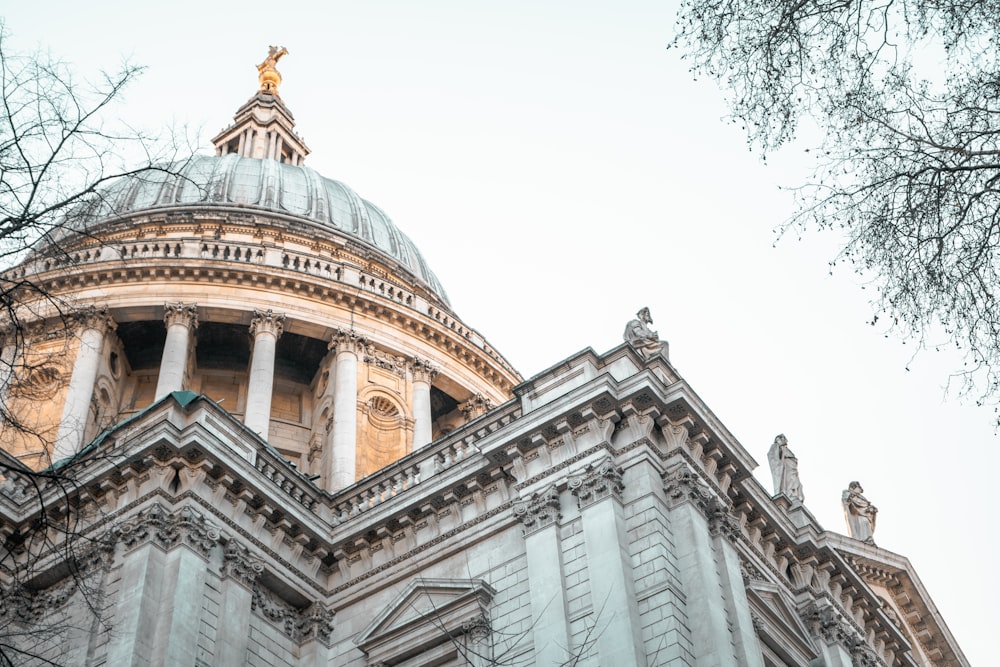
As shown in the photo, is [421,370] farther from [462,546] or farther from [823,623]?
[462,546]

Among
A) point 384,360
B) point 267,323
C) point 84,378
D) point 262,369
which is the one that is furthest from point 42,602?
point 384,360

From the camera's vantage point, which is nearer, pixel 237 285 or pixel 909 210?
pixel 909 210

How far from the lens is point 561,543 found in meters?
20.1

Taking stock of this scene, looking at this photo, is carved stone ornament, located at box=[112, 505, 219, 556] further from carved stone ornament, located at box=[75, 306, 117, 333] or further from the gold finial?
the gold finial

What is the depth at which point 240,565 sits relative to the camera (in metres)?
21.1

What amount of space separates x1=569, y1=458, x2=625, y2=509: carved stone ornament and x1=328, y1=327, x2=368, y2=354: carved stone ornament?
19170 mm

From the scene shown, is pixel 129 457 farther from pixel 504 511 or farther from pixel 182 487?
pixel 504 511

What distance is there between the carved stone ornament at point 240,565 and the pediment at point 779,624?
8.70m

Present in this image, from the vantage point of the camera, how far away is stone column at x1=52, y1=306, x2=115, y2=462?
108 feet

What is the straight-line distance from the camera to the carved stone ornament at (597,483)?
65.6 ft

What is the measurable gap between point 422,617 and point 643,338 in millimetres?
6759

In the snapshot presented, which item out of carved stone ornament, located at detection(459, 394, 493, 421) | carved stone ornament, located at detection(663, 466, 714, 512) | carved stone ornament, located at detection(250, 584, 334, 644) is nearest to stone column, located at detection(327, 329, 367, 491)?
carved stone ornament, located at detection(459, 394, 493, 421)

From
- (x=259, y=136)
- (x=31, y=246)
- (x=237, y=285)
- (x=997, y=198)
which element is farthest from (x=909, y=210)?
(x=259, y=136)

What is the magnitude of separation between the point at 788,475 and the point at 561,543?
9.47m
